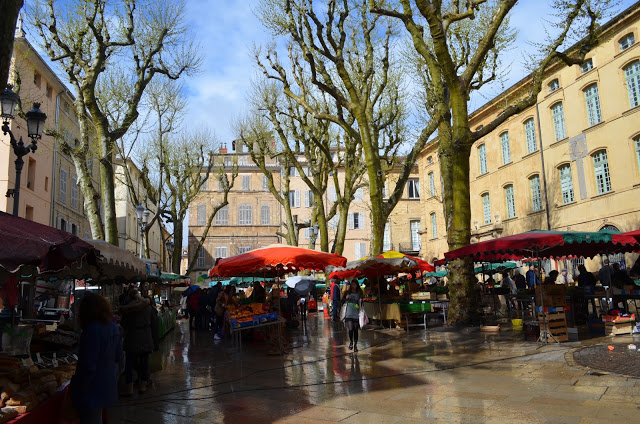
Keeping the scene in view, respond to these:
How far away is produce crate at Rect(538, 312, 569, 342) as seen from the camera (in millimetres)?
9961

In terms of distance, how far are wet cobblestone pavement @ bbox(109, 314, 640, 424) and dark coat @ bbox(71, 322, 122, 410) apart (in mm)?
1638

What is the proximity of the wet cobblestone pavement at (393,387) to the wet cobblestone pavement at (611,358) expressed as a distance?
25 centimetres

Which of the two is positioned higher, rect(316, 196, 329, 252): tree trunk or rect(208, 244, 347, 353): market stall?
rect(316, 196, 329, 252): tree trunk

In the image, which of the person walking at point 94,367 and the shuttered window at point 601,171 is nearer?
the person walking at point 94,367

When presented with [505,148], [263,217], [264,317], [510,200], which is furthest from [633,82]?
[263,217]

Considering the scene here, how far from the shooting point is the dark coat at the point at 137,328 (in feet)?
21.9

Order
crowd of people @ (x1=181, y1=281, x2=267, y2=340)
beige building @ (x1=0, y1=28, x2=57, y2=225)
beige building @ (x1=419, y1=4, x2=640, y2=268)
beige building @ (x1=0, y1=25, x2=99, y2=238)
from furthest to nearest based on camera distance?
1. beige building @ (x1=0, y1=25, x2=99, y2=238)
2. beige building @ (x1=0, y1=28, x2=57, y2=225)
3. beige building @ (x1=419, y1=4, x2=640, y2=268)
4. crowd of people @ (x1=181, y1=281, x2=267, y2=340)

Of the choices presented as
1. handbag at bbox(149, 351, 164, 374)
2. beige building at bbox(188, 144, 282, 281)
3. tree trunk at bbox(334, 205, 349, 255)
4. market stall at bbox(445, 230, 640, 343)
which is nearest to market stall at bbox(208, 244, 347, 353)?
handbag at bbox(149, 351, 164, 374)

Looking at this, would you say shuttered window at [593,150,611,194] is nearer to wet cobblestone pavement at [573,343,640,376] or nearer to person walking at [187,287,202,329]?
wet cobblestone pavement at [573,343,640,376]

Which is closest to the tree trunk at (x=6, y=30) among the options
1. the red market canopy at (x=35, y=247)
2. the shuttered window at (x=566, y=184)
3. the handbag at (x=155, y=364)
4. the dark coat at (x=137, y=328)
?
the red market canopy at (x=35, y=247)

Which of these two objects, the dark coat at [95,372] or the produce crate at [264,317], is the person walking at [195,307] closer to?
the produce crate at [264,317]

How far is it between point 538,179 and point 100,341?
967 inches

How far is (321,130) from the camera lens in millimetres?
22188

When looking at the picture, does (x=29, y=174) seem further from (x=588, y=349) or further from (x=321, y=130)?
(x=588, y=349)
